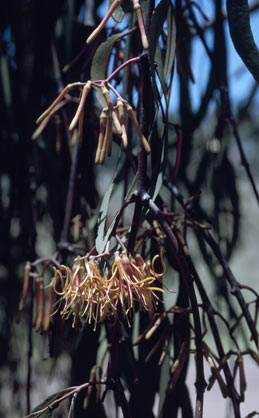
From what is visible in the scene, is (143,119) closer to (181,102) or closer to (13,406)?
(181,102)

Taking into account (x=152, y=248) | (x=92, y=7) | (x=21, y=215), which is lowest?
(x=152, y=248)

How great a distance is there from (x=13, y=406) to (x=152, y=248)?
1.54 ft

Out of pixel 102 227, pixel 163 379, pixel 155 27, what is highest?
pixel 155 27

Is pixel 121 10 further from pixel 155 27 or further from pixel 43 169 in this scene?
pixel 43 169

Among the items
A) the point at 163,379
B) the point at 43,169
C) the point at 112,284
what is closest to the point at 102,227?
the point at 112,284

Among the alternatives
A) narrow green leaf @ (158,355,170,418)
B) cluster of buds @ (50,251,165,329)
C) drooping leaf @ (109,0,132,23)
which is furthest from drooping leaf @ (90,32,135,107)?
narrow green leaf @ (158,355,170,418)

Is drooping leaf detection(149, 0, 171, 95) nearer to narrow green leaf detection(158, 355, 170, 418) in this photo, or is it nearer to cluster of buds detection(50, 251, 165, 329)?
cluster of buds detection(50, 251, 165, 329)

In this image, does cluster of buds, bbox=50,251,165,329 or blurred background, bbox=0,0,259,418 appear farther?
blurred background, bbox=0,0,259,418

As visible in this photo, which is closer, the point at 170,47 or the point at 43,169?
the point at 170,47

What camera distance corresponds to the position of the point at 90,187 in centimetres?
76

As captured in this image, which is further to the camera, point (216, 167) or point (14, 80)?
point (14, 80)

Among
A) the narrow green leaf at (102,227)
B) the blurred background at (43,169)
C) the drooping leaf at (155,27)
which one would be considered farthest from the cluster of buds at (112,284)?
the blurred background at (43,169)

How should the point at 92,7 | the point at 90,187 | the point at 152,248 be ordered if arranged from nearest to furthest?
1. the point at 152,248
2. the point at 92,7
3. the point at 90,187

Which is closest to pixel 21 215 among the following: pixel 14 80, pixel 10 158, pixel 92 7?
pixel 10 158
